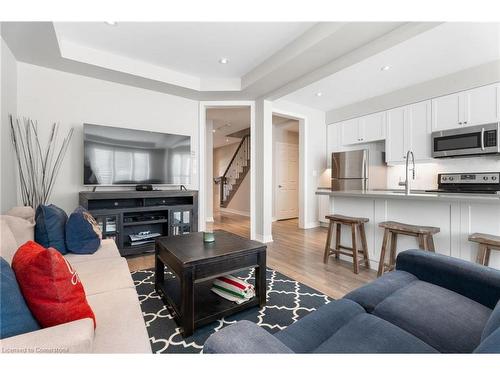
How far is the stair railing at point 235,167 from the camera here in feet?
24.7

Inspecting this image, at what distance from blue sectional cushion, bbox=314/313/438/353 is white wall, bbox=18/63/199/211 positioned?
11.3 ft

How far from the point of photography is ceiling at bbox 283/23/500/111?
8.38ft

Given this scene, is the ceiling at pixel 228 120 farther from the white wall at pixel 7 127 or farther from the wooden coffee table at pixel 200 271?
the wooden coffee table at pixel 200 271

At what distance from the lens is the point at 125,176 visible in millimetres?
3260

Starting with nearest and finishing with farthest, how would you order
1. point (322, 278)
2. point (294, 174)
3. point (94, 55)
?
point (322, 278), point (94, 55), point (294, 174)

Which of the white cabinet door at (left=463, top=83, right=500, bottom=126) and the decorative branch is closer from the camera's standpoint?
the decorative branch

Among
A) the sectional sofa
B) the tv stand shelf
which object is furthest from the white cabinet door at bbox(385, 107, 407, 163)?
the tv stand shelf

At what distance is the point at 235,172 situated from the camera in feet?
26.5

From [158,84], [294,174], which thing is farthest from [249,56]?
[294,174]

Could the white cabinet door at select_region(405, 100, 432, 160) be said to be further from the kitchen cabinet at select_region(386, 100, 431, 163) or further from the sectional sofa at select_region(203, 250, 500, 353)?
the sectional sofa at select_region(203, 250, 500, 353)

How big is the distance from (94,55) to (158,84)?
788 mm

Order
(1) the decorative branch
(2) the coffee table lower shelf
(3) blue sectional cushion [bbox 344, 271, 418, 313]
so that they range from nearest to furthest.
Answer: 1. (3) blue sectional cushion [bbox 344, 271, 418, 313]
2. (2) the coffee table lower shelf
3. (1) the decorative branch
